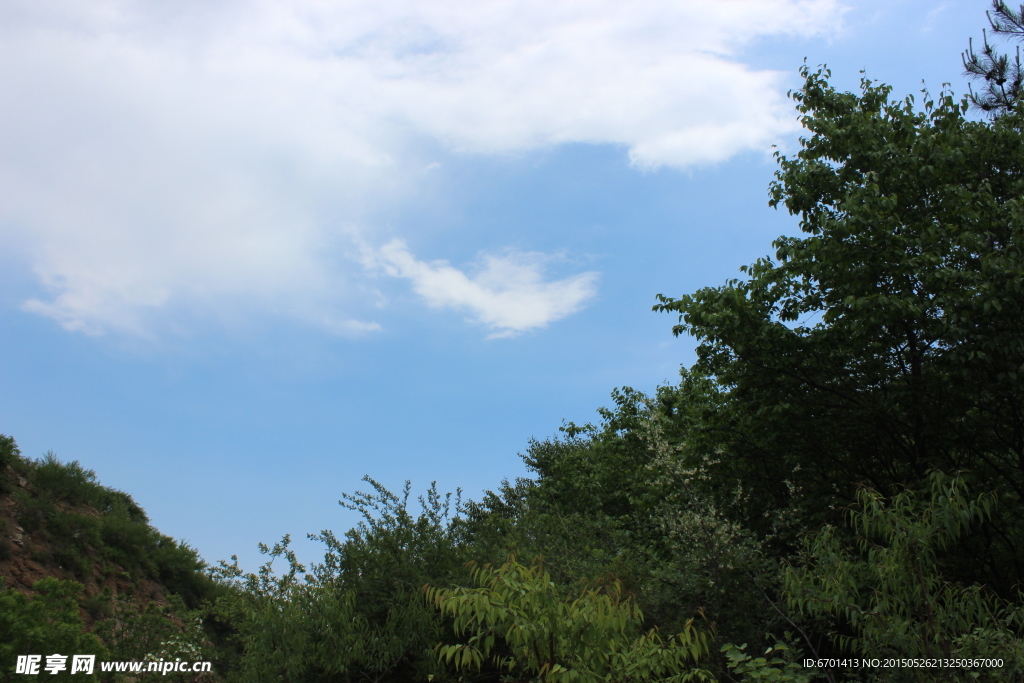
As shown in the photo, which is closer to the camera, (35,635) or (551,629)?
(551,629)

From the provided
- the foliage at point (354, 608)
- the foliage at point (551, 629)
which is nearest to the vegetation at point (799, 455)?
the foliage at point (354, 608)

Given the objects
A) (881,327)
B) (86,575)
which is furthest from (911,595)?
(86,575)

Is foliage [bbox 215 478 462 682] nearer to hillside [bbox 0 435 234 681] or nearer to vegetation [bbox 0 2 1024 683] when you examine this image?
vegetation [bbox 0 2 1024 683]

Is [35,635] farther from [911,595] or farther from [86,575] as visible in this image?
[86,575]

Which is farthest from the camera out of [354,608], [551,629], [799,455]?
[799,455]

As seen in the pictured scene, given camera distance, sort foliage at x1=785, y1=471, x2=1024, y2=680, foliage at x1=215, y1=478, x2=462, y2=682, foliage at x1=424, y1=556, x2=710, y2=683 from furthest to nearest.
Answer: foliage at x1=215, y1=478, x2=462, y2=682, foliage at x1=785, y1=471, x2=1024, y2=680, foliage at x1=424, y1=556, x2=710, y2=683

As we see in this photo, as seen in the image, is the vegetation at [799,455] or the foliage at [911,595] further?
the vegetation at [799,455]

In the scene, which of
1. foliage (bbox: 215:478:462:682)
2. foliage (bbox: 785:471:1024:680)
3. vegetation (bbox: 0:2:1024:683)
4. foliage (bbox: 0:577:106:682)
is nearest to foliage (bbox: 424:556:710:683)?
foliage (bbox: 785:471:1024:680)

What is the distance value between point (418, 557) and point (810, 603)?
22.3 ft

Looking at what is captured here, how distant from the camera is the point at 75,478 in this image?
28391 millimetres

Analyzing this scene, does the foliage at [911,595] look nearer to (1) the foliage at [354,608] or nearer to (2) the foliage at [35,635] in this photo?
(1) the foliage at [354,608]

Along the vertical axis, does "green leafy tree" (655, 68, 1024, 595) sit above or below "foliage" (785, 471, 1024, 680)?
above

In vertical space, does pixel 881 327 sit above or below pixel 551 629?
above

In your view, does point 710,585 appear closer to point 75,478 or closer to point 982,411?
point 982,411
